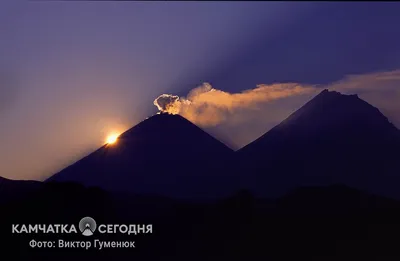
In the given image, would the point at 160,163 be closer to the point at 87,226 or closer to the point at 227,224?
the point at 227,224

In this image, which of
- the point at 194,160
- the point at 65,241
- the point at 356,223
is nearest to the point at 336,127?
the point at 194,160

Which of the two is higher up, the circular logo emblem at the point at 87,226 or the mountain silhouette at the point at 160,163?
the mountain silhouette at the point at 160,163

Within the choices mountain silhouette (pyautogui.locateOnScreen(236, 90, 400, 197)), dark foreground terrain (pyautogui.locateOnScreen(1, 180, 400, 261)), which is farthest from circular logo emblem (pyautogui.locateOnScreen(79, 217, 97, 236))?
mountain silhouette (pyautogui.locateOnScreen(236, 90, 400, 197))

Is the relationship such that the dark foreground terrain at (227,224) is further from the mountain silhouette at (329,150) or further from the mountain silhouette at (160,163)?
the mountain silhouette at (160,163)

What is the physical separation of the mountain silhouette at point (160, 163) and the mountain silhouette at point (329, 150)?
930 cm

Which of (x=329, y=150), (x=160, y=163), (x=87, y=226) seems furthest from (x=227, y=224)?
(x=160, y=163)

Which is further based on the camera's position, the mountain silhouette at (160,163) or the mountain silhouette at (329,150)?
the mountain silhouette at (160,163)

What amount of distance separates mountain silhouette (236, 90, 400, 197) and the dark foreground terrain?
26.2 m

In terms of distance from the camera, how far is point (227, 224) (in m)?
103

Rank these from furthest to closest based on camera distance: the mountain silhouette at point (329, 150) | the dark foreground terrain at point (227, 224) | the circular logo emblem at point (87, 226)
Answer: the mountain silhouette at point (329, 150), the dark foreground terrain at point (227, 224), the circular logo emblem at point (87, 226)

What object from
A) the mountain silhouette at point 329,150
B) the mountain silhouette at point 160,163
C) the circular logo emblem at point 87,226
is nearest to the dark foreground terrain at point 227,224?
the circular logo emblem at point 87,226

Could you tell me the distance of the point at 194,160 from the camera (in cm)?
16012

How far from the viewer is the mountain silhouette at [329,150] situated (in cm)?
13725

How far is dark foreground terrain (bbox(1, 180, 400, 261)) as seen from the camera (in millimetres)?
92562
